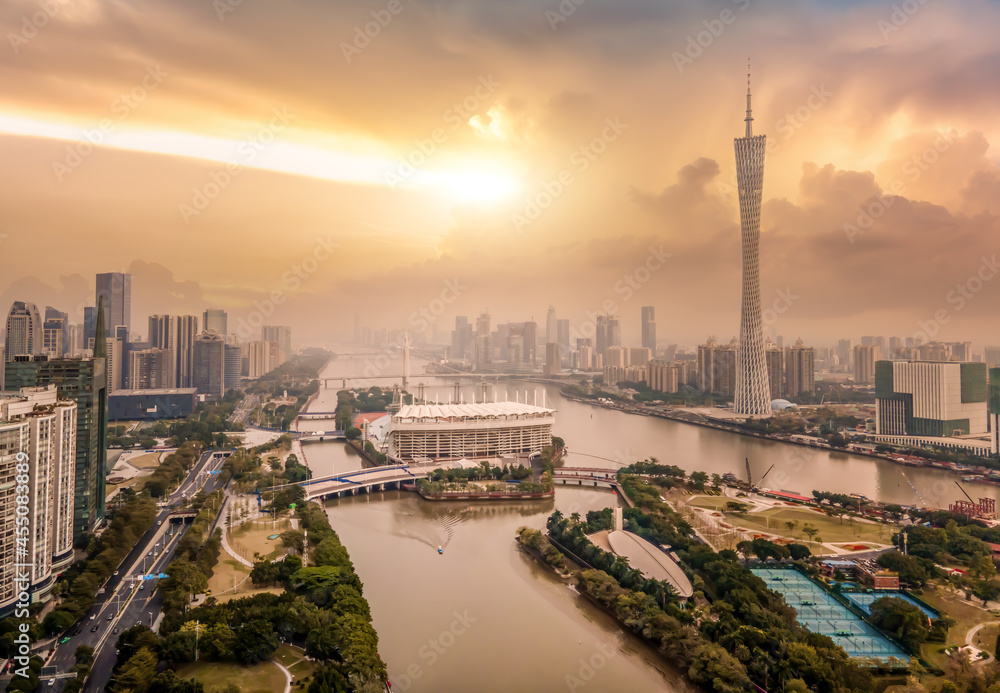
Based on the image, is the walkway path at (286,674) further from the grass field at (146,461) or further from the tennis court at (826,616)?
the grass field at (146,461)

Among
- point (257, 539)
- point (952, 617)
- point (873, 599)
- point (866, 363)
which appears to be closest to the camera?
point (952, 617)

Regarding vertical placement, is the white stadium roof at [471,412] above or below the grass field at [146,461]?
above

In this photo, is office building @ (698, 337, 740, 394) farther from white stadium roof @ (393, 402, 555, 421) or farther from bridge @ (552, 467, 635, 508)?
bridge @ (552, 467, 635, 508)

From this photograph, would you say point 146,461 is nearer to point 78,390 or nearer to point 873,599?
point 78,390

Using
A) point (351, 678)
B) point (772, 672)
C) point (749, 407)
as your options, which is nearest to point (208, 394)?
point (749, 407)

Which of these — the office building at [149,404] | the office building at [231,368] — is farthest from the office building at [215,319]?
the office building at [149,404]

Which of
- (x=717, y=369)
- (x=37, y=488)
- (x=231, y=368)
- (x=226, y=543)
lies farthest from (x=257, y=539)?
(x=717, y=369)
